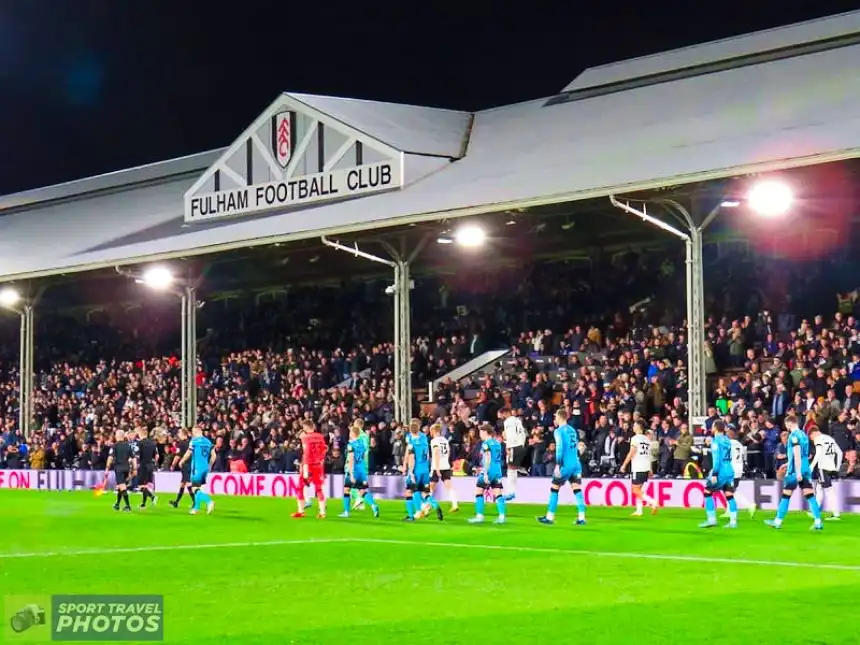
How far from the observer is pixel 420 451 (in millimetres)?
28141

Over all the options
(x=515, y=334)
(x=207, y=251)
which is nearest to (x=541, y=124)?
(x=515, y=334)

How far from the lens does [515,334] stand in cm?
4494

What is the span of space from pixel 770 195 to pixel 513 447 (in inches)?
333

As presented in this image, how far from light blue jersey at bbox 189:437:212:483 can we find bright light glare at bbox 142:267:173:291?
13.3m

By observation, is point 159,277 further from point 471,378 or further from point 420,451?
point 420,451

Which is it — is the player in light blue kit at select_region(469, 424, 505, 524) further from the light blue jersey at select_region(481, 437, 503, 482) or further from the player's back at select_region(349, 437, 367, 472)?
the player's back at select_region(349, 437, 367, 472)

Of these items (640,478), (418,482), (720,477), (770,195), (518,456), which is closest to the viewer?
(720,477)

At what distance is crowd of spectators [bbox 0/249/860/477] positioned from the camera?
33125 millimetres

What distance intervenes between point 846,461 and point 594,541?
9.18m

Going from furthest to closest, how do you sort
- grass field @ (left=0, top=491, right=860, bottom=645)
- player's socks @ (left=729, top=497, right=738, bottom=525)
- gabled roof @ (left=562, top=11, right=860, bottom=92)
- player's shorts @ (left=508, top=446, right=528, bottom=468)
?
gabled roof @ (left=562, top=11, right=860, bottom=92) → player's shorts @ (left=508, top=446, right=528, bottom=468) → player's socks @ (left=729, top=497, right=738, bottom=525) → grass field @ (left=0, top=491, right=860, bottom=645)

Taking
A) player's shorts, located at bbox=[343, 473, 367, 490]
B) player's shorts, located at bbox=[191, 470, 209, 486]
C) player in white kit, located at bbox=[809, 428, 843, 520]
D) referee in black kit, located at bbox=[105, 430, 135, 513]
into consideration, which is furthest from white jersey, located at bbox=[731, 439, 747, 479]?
referee in black kit, located at bbox=[105, 430, 135, 513]

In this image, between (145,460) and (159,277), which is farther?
(159,277)

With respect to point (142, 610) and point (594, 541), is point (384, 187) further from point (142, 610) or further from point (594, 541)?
point (142, 610)

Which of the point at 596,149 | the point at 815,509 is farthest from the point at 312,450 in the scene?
the point at 596,149
